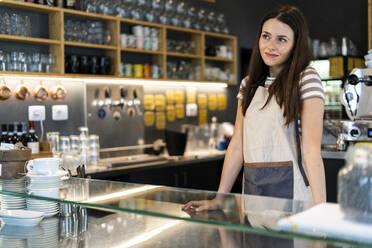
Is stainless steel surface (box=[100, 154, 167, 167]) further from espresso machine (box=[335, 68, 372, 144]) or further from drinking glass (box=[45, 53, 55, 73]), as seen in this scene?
espresso machine (box=[335, 68, 372, 144])

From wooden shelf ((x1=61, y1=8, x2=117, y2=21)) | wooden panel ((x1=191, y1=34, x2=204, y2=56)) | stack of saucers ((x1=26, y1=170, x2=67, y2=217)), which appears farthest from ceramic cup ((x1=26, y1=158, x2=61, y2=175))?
wooden panel ((x1=191, y1=34, x2=204, y2=56))

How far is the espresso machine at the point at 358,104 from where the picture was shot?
317cm

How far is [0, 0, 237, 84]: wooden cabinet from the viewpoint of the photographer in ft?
13.9

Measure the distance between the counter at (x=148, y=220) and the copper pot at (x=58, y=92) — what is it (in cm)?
254

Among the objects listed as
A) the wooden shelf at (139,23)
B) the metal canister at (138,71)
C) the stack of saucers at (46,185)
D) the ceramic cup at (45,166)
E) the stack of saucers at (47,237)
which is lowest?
the stack of saucers at (47,237)

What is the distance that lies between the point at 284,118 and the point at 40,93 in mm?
2886

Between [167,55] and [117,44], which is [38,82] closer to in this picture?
[117,44]

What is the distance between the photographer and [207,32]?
573cm

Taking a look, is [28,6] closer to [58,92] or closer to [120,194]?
[58,92]

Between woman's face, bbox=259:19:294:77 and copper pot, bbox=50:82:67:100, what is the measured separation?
2.82 m

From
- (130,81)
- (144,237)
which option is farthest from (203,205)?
(130,81)

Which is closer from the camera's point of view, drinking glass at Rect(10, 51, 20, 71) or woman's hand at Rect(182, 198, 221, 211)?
woman's hand at Rect(182, 198, 221, 211)

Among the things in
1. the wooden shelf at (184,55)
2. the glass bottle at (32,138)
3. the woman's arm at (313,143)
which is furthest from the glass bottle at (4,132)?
the woman's arm at (313,143)

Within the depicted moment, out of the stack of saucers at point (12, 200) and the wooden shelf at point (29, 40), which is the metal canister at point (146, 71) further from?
the stack of saucers at point (12, 200)
